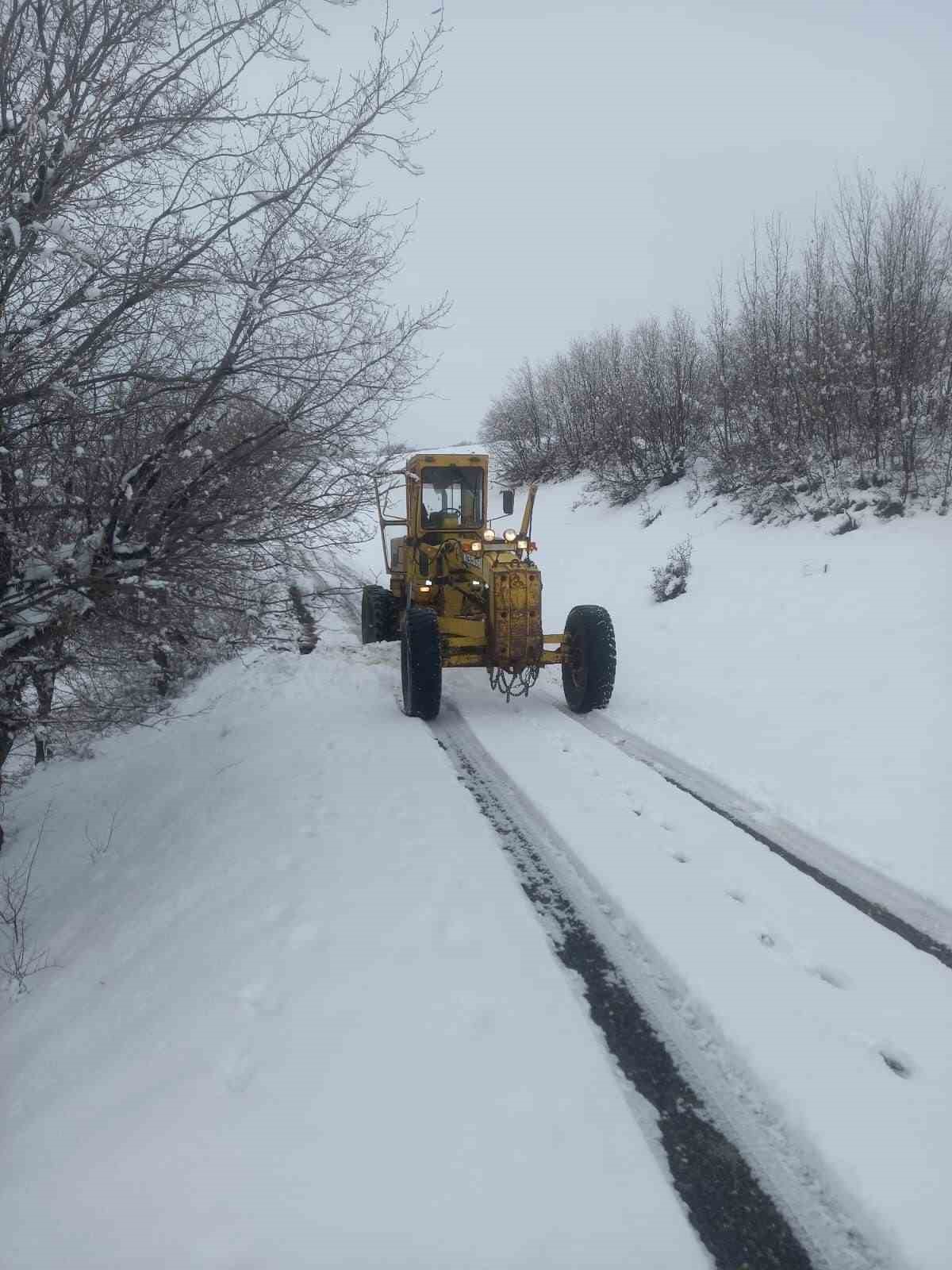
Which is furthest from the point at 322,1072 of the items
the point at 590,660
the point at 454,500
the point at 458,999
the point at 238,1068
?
the point at 454,500

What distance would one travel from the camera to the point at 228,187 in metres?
4.38

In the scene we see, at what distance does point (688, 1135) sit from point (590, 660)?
16.0ft

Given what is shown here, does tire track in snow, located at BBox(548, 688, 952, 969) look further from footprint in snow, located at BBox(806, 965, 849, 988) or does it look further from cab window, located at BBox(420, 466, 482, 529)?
cab window, located at BBox(420, 466, 482, 529)

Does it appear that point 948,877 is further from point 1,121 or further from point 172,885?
point 1,121

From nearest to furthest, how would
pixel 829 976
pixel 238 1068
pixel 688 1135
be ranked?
pixel 688 1135 < pixel 238 1068 < pixel 829 976

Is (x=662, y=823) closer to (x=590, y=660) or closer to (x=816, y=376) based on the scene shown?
(x=590, y=660)

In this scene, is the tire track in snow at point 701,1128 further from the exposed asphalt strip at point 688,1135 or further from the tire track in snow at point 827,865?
the tire track in snow at point 827,865

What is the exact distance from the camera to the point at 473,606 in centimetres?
832

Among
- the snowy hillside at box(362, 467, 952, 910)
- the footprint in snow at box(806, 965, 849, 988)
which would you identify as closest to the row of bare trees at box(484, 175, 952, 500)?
the snowy hillside at box(362, 467, 952, 910)

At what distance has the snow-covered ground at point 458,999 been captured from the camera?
2336mm

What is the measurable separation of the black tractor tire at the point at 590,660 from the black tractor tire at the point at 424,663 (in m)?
1.38

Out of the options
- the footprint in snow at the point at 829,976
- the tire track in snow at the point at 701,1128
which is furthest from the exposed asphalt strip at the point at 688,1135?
the footprint in snow at the point at 829,976

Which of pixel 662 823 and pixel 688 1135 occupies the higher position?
pixel 662 823

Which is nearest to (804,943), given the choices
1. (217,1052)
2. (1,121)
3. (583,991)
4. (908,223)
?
(583,991)
